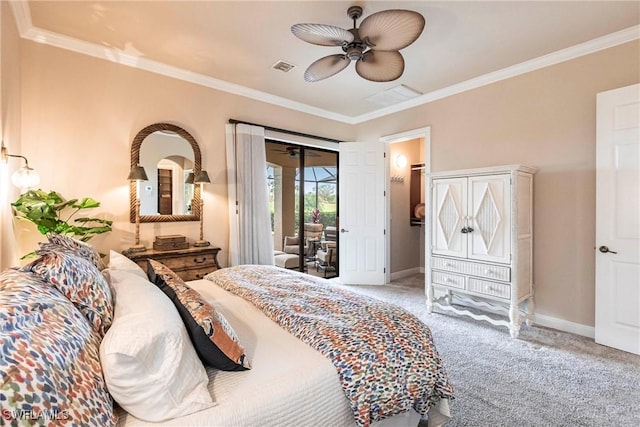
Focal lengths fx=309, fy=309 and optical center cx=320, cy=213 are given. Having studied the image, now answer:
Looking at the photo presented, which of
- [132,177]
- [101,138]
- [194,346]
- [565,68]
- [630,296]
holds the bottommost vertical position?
[630,296]

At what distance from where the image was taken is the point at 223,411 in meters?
1.00

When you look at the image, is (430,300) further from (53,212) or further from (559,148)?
(53,212)

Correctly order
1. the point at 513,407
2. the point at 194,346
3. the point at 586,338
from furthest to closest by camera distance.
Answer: the point at 586,338
the point at 513,407
the point at 194,346

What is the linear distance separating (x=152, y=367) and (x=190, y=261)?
2505 mm

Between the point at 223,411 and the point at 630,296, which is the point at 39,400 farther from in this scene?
the point at 630,296

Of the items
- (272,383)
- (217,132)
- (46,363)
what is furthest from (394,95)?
(46,363)

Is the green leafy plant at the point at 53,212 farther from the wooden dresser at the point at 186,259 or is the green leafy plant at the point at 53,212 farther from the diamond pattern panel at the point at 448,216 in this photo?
the diamond pattern panel at the point at 448,216

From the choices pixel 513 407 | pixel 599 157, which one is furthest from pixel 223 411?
pixel 599 157

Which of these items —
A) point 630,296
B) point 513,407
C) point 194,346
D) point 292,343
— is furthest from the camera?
point 630,296

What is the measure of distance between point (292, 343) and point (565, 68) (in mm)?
3783

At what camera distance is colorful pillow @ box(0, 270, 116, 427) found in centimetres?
69

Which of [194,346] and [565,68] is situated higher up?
[565,68]

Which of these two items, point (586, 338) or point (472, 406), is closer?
point (472, 406)

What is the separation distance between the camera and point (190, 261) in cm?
332
